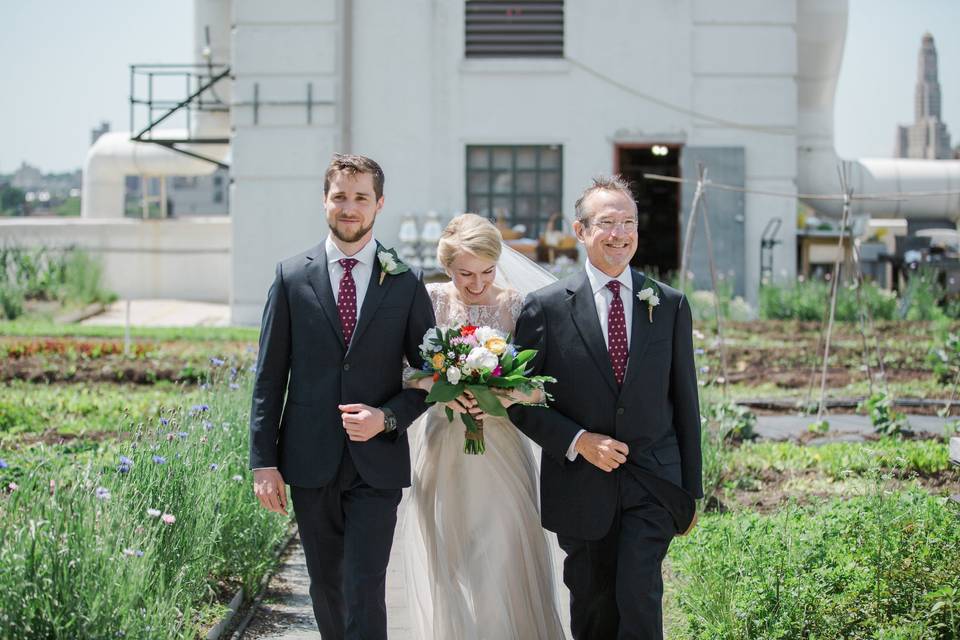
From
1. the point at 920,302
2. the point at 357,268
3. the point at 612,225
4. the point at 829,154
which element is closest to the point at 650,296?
the point at 612,225

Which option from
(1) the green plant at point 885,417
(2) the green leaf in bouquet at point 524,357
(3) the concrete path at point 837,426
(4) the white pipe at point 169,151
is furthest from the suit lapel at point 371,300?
(4) the white pipe at point 169,151

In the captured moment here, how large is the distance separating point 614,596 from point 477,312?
1232 mm

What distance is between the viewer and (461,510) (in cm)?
455

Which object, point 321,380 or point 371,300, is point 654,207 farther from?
point 321,380

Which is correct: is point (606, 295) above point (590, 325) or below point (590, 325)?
above

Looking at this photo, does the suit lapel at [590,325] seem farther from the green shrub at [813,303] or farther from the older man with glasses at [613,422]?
the green shrub at [813,303]

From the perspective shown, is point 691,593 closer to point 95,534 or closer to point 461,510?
point 461,510

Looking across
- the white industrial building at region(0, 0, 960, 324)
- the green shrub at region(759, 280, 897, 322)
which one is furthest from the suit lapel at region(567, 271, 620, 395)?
the white industrial building at region(0, 0, 960, 324)

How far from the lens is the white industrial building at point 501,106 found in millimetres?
18562

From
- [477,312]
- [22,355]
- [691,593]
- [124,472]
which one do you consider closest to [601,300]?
[477,312]

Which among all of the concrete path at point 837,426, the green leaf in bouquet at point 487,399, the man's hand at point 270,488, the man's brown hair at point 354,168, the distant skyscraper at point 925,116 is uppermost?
the distant skyscraper at point 925,116

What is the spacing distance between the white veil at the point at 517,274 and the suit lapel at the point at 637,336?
946 millimetres

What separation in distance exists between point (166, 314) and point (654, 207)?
385 inches

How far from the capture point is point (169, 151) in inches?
1024
